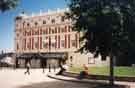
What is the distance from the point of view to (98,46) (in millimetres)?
24828

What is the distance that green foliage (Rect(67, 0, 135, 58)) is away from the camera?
23141 mm

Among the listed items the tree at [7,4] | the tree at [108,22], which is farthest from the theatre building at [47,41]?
the tree at [7,4]

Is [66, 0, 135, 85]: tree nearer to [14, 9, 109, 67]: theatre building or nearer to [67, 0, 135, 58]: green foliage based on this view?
[67, 0, 135, 58]: green foliage

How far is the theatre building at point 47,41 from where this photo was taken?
76250 mm

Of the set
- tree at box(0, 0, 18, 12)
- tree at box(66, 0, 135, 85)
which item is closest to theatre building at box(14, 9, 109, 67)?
tree at box(66, 0, 135, 85)

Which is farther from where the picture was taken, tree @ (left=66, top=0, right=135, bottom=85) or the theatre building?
the theatre building

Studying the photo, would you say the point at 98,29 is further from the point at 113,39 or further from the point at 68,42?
the point at 68,42

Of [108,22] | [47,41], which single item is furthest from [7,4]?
[47,41]

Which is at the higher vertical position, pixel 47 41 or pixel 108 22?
pixel 47 41

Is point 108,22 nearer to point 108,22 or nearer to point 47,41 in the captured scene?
point 108,22

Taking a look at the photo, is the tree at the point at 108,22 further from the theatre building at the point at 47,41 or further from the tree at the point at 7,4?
the theatre building at the point at 47,41

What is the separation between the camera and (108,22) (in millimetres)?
23188

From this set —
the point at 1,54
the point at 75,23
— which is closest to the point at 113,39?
the point at 75,23

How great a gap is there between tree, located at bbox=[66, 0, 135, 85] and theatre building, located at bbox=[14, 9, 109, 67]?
4712cm
